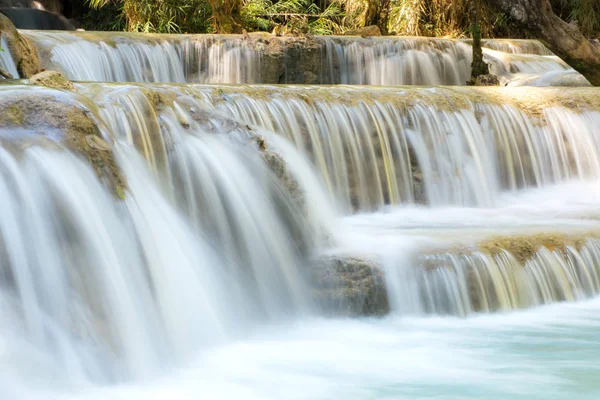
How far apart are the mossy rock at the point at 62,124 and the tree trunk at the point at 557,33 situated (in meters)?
6.22

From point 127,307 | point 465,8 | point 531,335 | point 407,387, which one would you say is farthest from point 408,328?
point 465,8

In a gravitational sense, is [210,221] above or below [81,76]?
below

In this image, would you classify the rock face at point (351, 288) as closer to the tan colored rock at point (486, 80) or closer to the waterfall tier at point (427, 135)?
the waterfall tier at point (427, 135)

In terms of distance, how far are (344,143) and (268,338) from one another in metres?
3.27

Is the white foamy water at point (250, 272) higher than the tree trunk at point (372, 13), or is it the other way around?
the tree trunk at point (372, 13)

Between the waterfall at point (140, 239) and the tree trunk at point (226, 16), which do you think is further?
the tree trunk at point (226, 16)

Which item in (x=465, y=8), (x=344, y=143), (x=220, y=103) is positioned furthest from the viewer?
(x=465, y=8)

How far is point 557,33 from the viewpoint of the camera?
393 inches

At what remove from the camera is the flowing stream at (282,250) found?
12.7ft

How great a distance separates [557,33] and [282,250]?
595 cm

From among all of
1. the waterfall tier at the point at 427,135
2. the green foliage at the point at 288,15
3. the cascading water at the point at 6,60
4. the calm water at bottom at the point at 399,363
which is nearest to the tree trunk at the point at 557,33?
the waterfall tier at the point at 427,135

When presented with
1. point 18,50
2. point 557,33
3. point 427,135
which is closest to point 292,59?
point 557,33

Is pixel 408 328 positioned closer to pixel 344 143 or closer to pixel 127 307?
pixel 127 307

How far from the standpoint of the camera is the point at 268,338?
4.66 metres
